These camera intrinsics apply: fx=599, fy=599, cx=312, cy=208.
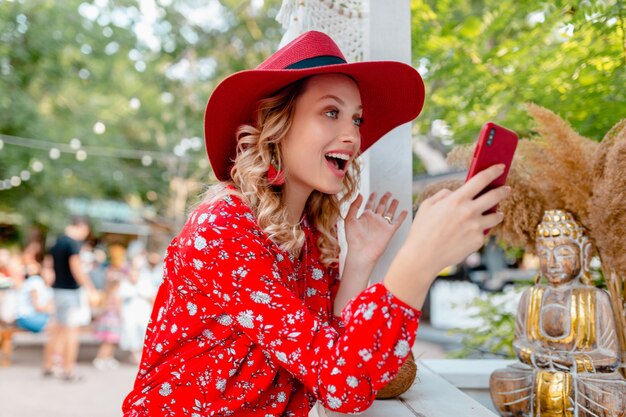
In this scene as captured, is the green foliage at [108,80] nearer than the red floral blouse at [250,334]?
No

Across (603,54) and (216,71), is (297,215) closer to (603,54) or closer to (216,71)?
(603,54)

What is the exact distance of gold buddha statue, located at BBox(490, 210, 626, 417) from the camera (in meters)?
1.47

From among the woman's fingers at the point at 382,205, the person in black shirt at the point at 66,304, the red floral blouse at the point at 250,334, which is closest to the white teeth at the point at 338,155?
the red floral blouse at the point at 250,334

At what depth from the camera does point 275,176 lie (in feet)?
4.72

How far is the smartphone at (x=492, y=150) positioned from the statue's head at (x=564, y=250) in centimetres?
61

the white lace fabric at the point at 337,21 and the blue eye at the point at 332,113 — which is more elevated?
the white lace fabric at the point at 337,21

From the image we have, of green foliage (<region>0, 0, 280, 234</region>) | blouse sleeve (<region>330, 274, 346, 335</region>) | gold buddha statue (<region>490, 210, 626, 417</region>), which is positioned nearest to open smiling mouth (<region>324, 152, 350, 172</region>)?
blouse sleeve (<region>330, 274, 346, 335</region>)

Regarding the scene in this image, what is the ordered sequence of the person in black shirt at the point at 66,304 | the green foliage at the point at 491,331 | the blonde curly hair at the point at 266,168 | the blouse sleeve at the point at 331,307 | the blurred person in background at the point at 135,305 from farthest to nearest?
the blurred person in background at the point at 135,305 → the person in black shirt at the point at 66,304 → the green foliage at the point at 491,331 → the blouse sleeve at the point at 331,307 → the blonde curly hair at the point at 266,168

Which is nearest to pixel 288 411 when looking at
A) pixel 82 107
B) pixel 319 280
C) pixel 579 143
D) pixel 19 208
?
pixel 319 280

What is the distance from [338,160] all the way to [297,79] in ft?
0.72

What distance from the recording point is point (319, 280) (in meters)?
1.56

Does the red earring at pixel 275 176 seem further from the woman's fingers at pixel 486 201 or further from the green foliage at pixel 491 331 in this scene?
the green foliage at pixel 491 331

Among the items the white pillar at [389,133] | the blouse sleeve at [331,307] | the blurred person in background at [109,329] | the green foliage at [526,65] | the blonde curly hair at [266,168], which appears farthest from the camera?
the blurred person in background at [109,329]

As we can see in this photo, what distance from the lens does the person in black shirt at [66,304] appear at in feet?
22.9
